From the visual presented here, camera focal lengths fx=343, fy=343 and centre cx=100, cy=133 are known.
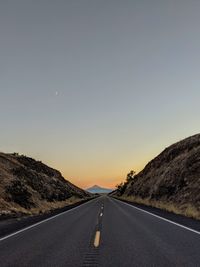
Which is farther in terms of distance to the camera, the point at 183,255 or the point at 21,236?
the point at 21,236

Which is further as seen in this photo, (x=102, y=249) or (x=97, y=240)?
(x=97, y=240)

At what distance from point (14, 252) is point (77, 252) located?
159 centimetres

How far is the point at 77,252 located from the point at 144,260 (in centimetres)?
195

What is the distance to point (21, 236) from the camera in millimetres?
11891

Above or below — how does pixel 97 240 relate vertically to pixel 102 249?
above

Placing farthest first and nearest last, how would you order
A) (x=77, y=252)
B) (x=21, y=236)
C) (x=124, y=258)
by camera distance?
(x=21, y=236) → (x=77, y=252) → (x=124, y=258)

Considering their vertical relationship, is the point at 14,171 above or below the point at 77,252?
above

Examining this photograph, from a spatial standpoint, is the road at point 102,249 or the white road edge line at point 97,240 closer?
the road at point 102,249

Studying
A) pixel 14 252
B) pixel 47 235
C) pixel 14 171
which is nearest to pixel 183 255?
pixel 14 252

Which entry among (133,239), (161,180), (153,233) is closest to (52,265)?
(133,239)

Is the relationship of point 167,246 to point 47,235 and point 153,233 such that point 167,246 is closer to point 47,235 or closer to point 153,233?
point 153,233

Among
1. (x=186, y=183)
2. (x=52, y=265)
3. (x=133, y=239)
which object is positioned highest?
(x=186, y=183)

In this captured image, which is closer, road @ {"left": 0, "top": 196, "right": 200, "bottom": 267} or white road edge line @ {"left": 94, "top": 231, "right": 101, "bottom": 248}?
road @ {"left": 0, "top": 196, "right": 200, "bottom": 267}

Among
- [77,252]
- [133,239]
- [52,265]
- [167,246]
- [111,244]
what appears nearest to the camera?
[52,265]
